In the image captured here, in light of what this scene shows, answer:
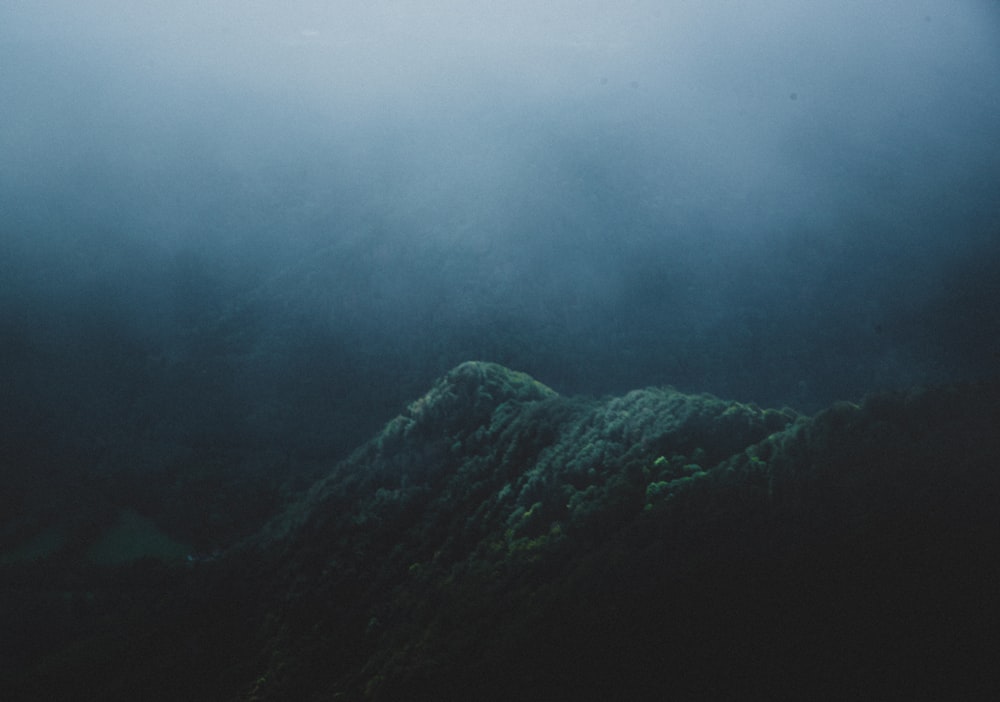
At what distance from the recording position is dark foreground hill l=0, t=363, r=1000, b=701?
17.3 metres

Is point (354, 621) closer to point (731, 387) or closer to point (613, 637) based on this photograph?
point (613, 637)

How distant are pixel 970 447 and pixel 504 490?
64.5 feet

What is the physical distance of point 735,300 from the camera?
77.4 m

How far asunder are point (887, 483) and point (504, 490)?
17635 mm

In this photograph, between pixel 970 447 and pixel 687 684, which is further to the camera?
pixel 970 447

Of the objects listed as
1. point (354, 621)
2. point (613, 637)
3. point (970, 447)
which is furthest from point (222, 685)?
point (970, 447)

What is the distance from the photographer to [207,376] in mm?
74750

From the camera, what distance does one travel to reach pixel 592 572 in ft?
76.5

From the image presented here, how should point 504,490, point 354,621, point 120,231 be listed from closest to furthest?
point 354,621 < point 504,490 < point 120,231

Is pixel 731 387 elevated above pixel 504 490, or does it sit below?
below

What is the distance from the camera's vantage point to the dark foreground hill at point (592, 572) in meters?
17.3

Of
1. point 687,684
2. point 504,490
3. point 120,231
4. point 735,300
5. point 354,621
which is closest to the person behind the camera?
point 687,684

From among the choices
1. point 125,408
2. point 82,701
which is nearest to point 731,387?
point 82,701

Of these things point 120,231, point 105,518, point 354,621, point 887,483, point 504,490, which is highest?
point 120,231
